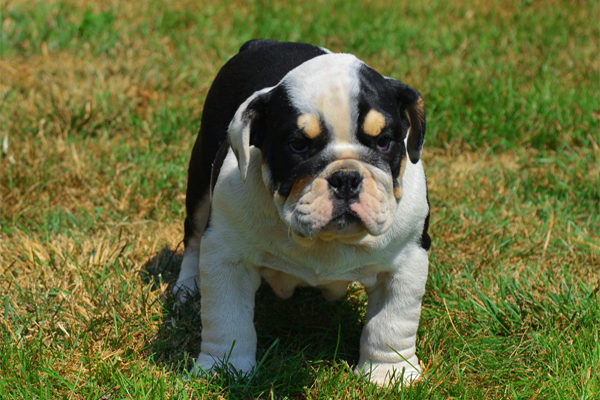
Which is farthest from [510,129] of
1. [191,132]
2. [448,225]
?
[191,132]

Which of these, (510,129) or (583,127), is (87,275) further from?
(583,127)

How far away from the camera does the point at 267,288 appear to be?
425 centimetres

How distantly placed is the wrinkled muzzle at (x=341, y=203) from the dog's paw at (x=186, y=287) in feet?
4.45

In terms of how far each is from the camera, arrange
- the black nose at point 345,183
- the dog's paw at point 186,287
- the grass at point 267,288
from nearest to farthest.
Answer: the black nose at point 345,183
the grass at point 267,288
the dog's paw at point 186,287

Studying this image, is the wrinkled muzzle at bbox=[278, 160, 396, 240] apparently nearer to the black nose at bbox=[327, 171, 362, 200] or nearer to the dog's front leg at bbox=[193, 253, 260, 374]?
the black nose at bbox=[327, 171, 362, 200]

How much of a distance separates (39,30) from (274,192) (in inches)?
190

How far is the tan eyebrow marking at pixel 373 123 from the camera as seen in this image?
2932 mm

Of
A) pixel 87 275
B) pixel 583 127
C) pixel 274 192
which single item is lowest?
pixel 583 127

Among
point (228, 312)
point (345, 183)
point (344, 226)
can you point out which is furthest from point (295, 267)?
point (345, 183)

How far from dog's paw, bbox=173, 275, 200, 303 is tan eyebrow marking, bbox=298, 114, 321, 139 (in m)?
1.53

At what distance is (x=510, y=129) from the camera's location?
598cm

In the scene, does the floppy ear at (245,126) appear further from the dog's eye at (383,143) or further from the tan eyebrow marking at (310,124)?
the dog's eye at (383,143)

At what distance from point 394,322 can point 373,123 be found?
1.02 metres

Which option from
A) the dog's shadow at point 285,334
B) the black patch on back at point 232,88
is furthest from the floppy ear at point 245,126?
the dog's shadow at point 285,334
